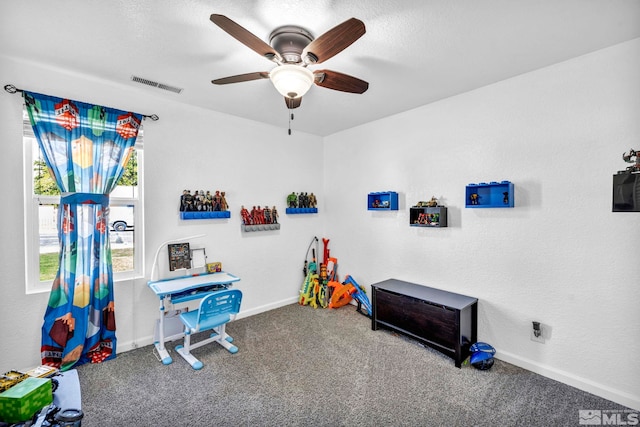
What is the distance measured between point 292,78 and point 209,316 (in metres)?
2.12

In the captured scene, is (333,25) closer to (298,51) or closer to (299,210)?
(298,51)

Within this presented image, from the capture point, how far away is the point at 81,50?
213 cm

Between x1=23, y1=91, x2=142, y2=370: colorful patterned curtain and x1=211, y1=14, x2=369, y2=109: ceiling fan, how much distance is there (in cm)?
151

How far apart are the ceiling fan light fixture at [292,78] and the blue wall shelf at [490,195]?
1.89 meters

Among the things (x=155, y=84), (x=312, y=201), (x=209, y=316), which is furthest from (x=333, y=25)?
(x=312, y=201)

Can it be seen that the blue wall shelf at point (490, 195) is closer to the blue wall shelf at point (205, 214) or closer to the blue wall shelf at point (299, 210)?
the blue wall shelf at point (299, 210)

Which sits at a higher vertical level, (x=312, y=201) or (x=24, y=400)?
(x=312, y=201)

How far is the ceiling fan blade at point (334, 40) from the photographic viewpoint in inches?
54.6

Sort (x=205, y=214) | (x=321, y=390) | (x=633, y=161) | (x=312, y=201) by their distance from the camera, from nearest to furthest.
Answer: (x=633, y=161) → (x=321, y=390) → (x=205, y=214) → (x=312, y=201)

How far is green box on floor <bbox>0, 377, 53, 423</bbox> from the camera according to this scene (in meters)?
1.12

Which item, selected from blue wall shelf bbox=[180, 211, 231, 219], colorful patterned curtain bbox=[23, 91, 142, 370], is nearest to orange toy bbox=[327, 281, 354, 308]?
blue wall shelf bbox=[180, 211, 231, 219]

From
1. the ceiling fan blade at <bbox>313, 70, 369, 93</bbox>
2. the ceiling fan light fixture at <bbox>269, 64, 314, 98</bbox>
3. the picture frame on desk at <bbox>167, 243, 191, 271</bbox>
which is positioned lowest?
the picture frame on desk at <bbox>167, 243, 191, 271</bbox>

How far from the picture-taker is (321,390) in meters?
2.23

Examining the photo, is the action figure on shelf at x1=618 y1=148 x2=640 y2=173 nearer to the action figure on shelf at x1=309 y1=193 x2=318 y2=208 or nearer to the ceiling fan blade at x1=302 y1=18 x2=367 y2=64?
the ceiling fan blade at x1=302 y1=18 x2=367 y2=64
